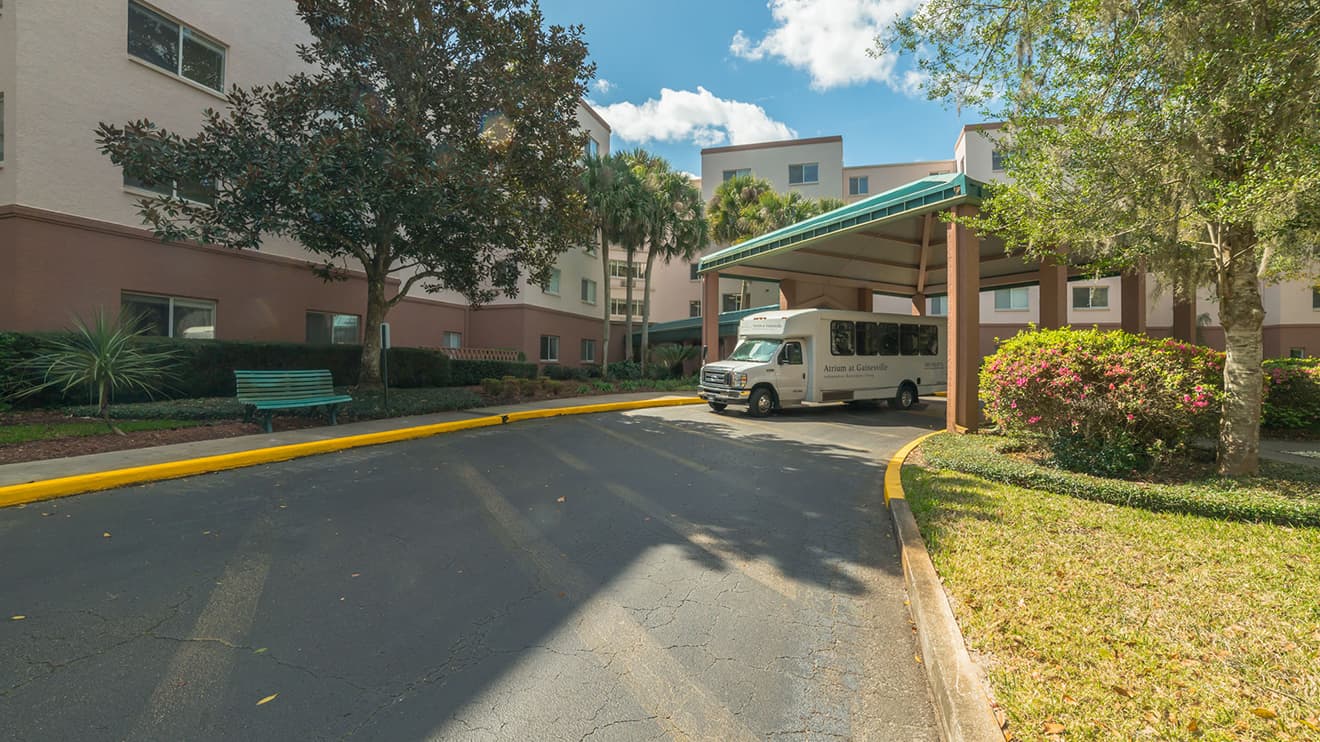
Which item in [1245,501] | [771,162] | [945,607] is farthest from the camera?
[771,162]

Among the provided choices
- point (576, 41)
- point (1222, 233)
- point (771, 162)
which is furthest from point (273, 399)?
point (771, 162)

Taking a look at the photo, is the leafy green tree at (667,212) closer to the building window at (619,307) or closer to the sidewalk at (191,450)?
the building window at (619,307)

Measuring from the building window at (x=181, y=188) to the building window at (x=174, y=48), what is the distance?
9.46 ft

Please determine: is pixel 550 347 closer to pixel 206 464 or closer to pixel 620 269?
pixel 620 269

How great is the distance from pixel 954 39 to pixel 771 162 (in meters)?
29.4

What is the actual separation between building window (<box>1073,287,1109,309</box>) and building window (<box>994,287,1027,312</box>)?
97.1 inches

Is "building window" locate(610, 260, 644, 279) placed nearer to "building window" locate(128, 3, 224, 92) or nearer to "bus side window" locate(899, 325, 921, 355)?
"bus side window" locate(899, 325, 921, 355)

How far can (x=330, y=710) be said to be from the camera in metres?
2.46

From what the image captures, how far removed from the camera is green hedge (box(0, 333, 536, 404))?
930 cm

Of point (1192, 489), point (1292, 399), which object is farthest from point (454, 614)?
point (1292, 399)

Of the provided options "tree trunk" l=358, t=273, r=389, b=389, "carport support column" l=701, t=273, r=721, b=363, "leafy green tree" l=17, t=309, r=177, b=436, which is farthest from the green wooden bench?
"carport support column" l=701, t=273, r=721, b=363

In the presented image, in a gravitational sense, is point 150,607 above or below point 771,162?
below

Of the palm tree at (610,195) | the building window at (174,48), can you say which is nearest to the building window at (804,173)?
the palm tree at (610,195)

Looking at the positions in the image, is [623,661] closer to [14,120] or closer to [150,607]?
[150,607]
